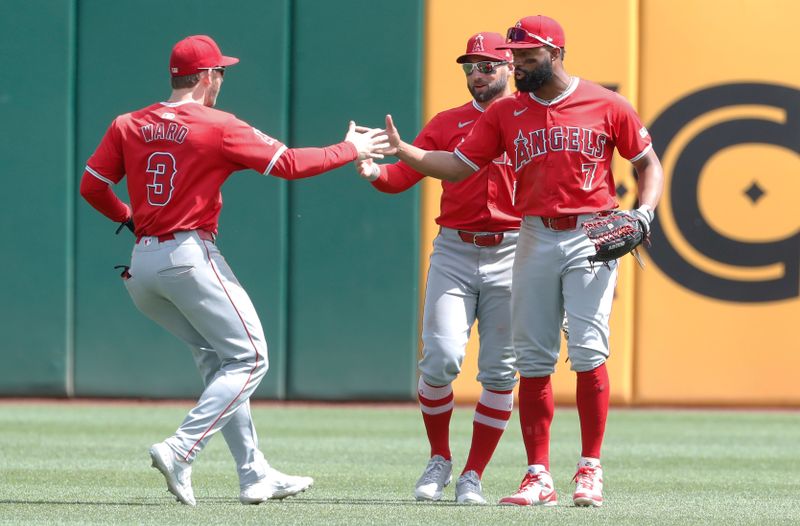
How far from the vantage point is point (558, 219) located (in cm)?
555

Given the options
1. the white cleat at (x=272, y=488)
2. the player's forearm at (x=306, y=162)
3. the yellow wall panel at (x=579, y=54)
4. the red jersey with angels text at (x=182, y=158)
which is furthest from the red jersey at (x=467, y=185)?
the yellow wall panel at (x=579, y=54)

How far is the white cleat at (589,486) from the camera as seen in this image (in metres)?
5.38

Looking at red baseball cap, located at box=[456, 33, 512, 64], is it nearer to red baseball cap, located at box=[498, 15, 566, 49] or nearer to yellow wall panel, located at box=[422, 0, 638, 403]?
red baseball cap, located at box=[498, 15, 566, 49]

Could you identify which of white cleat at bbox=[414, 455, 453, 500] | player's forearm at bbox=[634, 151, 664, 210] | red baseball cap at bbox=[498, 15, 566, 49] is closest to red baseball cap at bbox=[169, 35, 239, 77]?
red baseball cap at bbox=[498, 15, 566, 49]

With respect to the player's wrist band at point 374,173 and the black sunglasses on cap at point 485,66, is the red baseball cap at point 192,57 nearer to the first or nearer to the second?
the player's wrist band at point 374,173

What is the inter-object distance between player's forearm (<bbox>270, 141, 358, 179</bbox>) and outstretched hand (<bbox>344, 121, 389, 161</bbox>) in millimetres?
155

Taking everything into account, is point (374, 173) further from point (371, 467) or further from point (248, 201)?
point (248, 201)

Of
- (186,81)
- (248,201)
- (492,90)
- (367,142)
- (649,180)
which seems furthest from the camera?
(248,201)

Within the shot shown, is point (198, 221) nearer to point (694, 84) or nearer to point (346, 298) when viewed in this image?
point (346, 298)

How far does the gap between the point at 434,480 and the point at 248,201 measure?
4.43 m

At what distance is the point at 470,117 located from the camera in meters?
6.19

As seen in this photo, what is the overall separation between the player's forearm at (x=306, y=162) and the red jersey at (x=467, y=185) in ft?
1.97

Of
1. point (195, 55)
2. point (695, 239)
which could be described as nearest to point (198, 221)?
point (195, 55)

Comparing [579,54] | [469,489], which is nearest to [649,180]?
[469,489]
